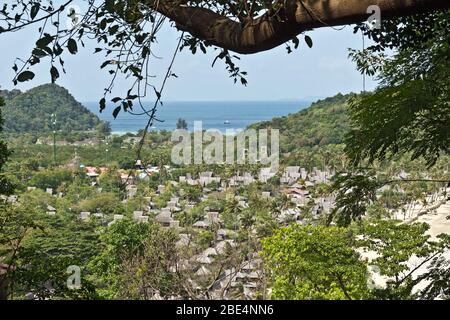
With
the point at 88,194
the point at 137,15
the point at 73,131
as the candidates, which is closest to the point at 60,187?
the point at 88,194

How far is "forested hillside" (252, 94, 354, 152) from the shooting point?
53.1ft

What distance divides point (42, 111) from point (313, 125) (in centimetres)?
775

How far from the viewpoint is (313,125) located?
57.9ft

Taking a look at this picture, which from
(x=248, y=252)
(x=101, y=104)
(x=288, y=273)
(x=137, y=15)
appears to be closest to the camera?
(x=101, y=104)

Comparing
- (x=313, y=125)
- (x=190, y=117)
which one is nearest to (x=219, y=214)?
(x=313, y=125)

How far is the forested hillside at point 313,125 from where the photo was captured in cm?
1620

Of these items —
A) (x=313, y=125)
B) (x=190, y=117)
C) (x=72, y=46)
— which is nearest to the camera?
(x=72, y=46)

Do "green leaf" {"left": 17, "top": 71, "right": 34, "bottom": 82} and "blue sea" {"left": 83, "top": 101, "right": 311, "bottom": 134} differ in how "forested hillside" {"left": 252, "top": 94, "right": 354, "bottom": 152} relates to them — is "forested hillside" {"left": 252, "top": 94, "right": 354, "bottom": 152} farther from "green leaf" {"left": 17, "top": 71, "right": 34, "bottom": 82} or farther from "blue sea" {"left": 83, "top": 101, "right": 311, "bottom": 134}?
"green leaf" {"left": 17, "top": 71, "right": 34, "bottom": 82}

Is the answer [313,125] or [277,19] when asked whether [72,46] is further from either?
[313,125]

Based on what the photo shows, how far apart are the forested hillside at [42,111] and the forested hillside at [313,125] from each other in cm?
571

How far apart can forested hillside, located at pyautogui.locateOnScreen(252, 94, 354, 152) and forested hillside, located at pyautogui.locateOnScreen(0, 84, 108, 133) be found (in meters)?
5.71

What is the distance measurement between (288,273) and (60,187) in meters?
11.9
